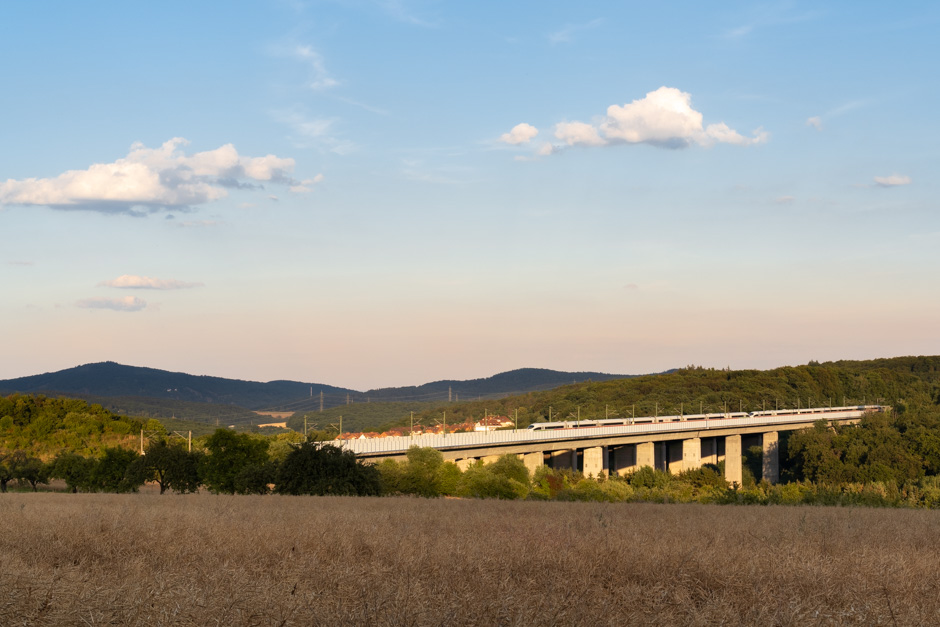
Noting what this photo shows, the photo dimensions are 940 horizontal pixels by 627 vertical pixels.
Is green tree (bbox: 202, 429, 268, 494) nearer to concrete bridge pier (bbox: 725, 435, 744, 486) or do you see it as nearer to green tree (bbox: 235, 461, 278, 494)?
green tree (bbox: 235, 461, 278, 494)

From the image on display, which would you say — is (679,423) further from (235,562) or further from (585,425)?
(235,562)

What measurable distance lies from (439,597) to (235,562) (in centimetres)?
357

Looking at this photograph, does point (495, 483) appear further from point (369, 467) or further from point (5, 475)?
point (5, 475)

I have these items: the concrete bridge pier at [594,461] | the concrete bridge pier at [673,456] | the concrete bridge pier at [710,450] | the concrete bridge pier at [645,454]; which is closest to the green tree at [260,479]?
the concrete bridge pier at [594,461]

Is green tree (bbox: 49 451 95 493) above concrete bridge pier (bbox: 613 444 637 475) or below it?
above

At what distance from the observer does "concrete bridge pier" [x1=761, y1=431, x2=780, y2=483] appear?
544 feet

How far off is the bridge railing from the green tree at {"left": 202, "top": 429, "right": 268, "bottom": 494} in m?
12.2

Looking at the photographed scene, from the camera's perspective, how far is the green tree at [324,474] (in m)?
34.6

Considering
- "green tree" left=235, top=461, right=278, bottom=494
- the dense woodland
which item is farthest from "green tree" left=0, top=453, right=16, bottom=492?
"green tree" left=235, top=461, right=278, bottom=494

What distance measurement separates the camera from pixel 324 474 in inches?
1382

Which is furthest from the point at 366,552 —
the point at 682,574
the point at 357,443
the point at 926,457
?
the point at 926,457

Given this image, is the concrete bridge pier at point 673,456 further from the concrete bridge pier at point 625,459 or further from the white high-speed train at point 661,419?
the concrete bridge pier at point 625,459

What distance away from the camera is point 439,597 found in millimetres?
6391

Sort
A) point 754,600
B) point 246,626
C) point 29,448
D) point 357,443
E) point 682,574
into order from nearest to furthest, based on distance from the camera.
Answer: point 246,626
point 754,600
point 682,574
point 357,443
point 29,448
